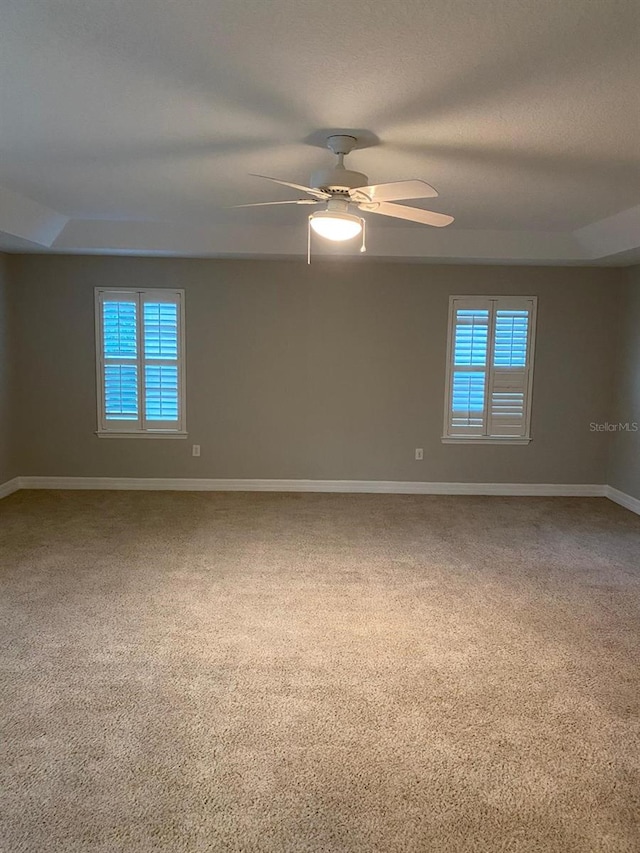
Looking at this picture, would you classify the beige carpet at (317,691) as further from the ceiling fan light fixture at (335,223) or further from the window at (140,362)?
the ceiling fan light fixture at (335,223)

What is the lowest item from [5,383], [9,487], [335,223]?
[9,487]

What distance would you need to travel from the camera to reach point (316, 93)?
2453 mm

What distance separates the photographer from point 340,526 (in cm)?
509

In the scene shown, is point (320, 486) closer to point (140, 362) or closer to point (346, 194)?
point (140, 362)

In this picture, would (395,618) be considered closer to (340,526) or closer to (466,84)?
(340,526)

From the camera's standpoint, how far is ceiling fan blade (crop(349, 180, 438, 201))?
284 cm

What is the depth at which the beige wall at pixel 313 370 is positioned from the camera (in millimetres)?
5934

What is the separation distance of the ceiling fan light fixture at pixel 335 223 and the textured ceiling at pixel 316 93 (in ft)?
1.22

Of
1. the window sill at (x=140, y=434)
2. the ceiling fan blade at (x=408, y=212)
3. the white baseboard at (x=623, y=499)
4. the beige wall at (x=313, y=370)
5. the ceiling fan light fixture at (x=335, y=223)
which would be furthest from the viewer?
the window sill at (x=140, y=434)

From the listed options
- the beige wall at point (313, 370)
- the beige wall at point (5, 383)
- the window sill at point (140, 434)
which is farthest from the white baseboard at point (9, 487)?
the window sill at point (140, 434)

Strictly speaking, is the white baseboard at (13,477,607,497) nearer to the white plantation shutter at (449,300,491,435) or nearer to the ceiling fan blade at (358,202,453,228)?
the white plantation shutter at (449,300,491,435)

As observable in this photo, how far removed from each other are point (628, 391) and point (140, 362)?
4835 millimetres

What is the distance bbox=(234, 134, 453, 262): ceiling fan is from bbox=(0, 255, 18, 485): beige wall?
3772 millimetres

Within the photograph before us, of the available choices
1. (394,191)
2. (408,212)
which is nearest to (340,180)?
(394,191)
